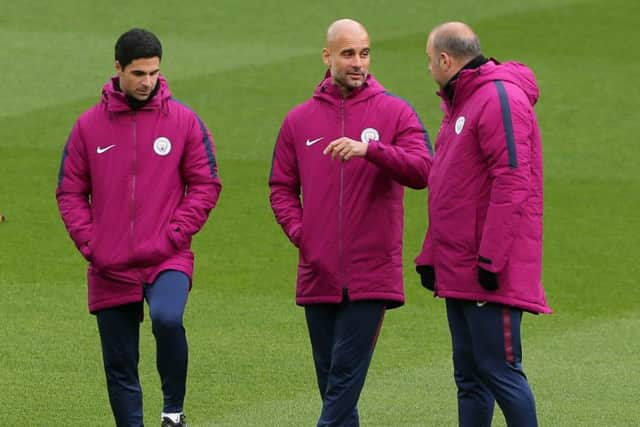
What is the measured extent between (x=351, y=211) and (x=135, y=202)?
3.62 feet

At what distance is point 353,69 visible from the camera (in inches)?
324

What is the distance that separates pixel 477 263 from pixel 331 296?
912 millimetres

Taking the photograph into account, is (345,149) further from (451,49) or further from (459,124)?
(451,49)

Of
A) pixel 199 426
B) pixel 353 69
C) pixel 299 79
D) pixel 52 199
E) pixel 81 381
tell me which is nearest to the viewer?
pixel 353 69

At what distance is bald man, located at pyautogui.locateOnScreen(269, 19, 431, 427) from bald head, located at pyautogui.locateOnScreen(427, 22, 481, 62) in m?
0.51

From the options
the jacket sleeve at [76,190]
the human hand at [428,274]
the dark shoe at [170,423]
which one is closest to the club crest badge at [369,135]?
the human hand at [428,274]

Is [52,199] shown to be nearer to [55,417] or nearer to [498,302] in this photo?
[55,417]

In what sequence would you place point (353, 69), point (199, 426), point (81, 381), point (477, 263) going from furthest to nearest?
point (81, 381) < point (199, 426) < point (353, 69) < point (477, 263)

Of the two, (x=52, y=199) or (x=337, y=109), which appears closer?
(x=337, y=109)

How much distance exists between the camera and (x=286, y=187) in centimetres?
854

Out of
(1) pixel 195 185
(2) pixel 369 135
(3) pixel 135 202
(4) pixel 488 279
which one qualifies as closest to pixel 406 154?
(2) pixel 369 135

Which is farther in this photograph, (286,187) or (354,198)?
(286,187)

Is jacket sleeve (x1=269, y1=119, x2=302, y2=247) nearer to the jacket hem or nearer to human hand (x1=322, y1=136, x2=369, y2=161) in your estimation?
human hand (x1=322, y1=136, x2=369, y2=161)

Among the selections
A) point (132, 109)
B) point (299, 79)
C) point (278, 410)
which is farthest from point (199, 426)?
point (299, 79)
